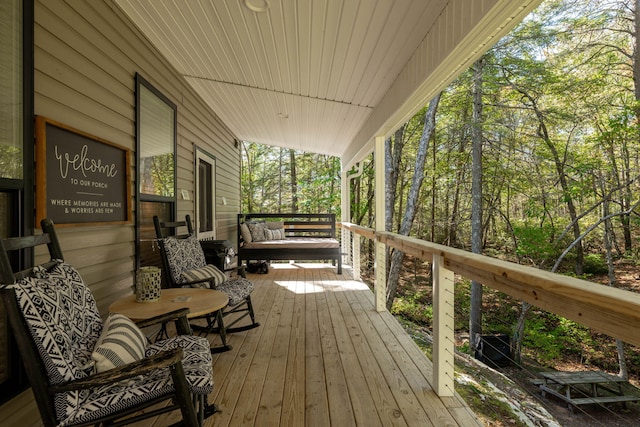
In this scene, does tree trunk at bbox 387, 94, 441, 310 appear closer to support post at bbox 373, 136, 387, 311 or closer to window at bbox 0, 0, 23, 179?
support post at bbox 373, 136, 387, 311

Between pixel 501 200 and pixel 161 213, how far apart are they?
32.9ft

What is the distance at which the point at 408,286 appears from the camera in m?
11.5

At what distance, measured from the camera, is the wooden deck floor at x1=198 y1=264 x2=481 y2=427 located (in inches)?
77.4

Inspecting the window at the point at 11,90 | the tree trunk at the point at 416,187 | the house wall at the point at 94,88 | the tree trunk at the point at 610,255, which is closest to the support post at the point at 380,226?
the house wall at the point at 94,88

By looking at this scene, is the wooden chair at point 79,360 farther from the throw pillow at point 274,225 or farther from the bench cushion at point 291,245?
the throw pillow at point 274,225

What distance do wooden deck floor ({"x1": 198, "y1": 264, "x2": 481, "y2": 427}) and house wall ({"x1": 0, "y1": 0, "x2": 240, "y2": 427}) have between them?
1.03 metres

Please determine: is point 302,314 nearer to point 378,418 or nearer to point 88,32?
point 378,418

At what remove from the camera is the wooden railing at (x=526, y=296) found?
0.87 meters

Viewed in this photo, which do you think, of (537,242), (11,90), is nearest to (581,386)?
(537,242)

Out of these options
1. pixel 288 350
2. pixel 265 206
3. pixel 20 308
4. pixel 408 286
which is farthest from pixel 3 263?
pixel 265 206

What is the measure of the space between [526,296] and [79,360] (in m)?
1.67

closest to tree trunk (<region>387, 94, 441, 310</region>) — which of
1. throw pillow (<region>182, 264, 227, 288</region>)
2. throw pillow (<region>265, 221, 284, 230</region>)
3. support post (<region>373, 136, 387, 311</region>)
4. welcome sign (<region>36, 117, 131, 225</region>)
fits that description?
throw pillow (<region>265, 221, 284, 230</region>)

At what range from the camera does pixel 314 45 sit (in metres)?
2.98

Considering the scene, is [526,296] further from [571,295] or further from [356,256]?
[356,256]
